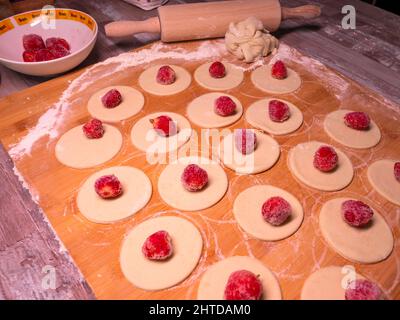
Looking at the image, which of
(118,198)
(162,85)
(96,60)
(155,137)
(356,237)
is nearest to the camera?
(356,237)

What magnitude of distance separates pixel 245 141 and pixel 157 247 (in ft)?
2.01

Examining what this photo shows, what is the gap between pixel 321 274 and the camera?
3.85 ft

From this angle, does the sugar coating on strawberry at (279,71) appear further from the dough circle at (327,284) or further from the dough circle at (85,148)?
the dough circle at (327,284)

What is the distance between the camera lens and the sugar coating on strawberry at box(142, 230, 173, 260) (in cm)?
117

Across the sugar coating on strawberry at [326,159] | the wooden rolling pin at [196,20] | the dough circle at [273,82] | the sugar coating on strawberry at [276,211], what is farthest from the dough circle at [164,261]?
the wooden rolling pin at [196,20]

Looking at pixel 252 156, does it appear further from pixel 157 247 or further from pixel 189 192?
pixel 157 247

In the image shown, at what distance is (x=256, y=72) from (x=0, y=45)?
58.0 inches

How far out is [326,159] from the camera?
1.44 metres

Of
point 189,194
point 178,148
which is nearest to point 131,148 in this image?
point 178,148

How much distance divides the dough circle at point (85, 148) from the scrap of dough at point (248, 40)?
2.94 feet

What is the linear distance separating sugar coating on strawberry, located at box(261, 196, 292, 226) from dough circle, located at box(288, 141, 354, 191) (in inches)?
9.0

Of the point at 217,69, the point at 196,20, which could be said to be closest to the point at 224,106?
the point at 217,69

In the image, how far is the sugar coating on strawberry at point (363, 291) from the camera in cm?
108
